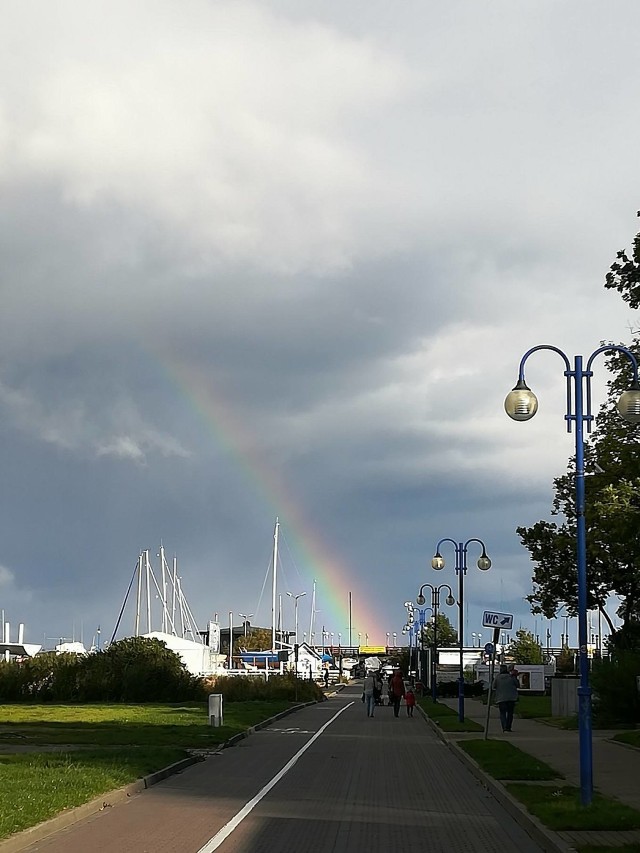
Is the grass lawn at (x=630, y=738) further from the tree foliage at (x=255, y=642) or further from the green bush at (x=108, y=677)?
the tree foliage at (x=255, y=642)

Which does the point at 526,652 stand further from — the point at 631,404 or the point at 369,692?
the point at 631,404

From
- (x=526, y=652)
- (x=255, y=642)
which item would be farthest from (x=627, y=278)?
(x=255, y=642)

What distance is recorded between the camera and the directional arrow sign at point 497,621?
28.3 m

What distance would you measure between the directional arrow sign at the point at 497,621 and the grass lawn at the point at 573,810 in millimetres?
10806

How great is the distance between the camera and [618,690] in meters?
37.8

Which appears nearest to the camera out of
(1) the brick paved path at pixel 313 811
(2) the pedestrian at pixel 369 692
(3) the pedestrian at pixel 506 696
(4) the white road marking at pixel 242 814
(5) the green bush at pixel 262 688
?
(4) the white road marking at pixel 242 814

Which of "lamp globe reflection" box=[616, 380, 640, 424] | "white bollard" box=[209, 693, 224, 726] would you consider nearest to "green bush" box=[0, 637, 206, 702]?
"white bollard" box=[209, 693, 224, 726]

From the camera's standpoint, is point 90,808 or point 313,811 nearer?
point 90,808

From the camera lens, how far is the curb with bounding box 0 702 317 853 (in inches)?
479

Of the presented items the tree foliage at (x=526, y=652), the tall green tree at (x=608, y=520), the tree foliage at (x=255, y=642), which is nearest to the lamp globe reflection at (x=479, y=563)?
the tall green tree at (x=608, y=520)

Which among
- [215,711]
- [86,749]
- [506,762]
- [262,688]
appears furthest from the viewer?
[262,688]

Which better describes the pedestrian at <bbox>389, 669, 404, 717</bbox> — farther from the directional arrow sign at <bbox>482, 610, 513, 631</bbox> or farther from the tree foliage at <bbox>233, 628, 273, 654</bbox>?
the tree foliage at <bbox>233, 628, 273, 654</bbox>

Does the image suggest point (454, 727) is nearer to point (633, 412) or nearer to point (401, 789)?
point (401, 789)

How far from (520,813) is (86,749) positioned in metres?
13.6
